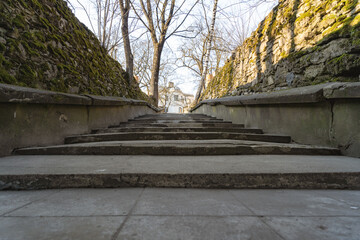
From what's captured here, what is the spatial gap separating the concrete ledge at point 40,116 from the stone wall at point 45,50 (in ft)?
1.27

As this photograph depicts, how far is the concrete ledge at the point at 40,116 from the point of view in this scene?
225 centimetres

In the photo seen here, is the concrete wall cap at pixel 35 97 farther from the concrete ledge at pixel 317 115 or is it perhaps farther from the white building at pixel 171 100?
the white building at pixel 171 100

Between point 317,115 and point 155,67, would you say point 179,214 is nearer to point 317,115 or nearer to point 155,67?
point 317,115

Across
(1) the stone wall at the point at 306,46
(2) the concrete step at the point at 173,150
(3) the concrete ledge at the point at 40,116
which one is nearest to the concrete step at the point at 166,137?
(3) the concrete ledge at the point at 40,116

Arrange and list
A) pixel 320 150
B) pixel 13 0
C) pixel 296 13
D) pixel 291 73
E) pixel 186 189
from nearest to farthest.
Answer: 1. pixel 186 189
2. pixel 320 150
3. pixel 13 0
4. pixel 291 73
5. pixel 296 13

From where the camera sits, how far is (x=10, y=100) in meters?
2.19

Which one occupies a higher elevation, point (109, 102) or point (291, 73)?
point (291, 73)

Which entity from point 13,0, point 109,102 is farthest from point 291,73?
point 13,0

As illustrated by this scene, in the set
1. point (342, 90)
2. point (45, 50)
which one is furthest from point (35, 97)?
point (342, 90)

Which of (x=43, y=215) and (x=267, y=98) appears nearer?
(x=43, y=215)

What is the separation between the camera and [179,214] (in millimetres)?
1158

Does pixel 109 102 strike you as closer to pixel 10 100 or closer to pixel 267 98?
pixel 10 100

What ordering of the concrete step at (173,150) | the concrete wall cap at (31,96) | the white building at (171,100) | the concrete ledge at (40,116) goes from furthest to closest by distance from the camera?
1. the white building at (171,100)
2. the concrete step at (173,150)
3. the concrete ledge at (40,116)
4. the concrete wall cap at (31,96)

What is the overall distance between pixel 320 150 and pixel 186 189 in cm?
212
